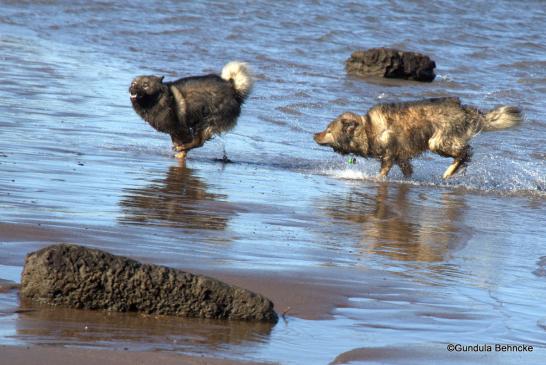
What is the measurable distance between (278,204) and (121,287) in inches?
157

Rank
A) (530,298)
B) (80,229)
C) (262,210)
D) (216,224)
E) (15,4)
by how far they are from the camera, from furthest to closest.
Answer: (15,4) → (262,210) → (216,224) → (80,229) → (530,298)

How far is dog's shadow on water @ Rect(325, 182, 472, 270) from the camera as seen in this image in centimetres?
767

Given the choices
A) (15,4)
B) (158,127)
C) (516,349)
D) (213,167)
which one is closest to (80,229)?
(516,349)

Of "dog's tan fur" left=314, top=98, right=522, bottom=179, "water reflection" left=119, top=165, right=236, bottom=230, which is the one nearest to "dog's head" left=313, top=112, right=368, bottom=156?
"dog's tan fur" left=314, top=98, right=522, bottom=179

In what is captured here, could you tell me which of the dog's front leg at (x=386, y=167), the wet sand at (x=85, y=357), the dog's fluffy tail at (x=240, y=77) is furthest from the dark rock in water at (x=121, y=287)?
the dog's fluffy tail at (x=240, y=77)

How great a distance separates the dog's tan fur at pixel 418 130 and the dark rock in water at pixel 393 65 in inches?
326

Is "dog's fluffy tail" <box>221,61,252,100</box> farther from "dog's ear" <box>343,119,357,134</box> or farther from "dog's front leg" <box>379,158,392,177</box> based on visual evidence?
"dog's front leg" <box>379,158,392,177</box>

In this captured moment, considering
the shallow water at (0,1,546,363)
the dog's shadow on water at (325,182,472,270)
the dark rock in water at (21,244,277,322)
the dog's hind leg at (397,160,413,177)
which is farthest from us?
the dog's hind leg at (397,160,413,177)

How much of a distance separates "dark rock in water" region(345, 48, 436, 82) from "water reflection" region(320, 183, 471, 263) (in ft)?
29.9

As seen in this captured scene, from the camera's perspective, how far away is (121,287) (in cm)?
526

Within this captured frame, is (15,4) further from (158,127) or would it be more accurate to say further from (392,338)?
(392,338)

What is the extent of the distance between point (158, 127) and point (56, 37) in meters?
10.6

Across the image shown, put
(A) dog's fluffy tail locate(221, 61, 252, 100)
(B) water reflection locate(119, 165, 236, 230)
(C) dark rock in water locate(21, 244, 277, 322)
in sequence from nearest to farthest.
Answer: (C) dark rock in water locate(21, 244, 277, 322) → (B) water reflection locate(119, 165, 236, 230) → (A) dog's fluffy tail locate(221, 61, 252, 100)

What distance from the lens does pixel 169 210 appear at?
8367mm
